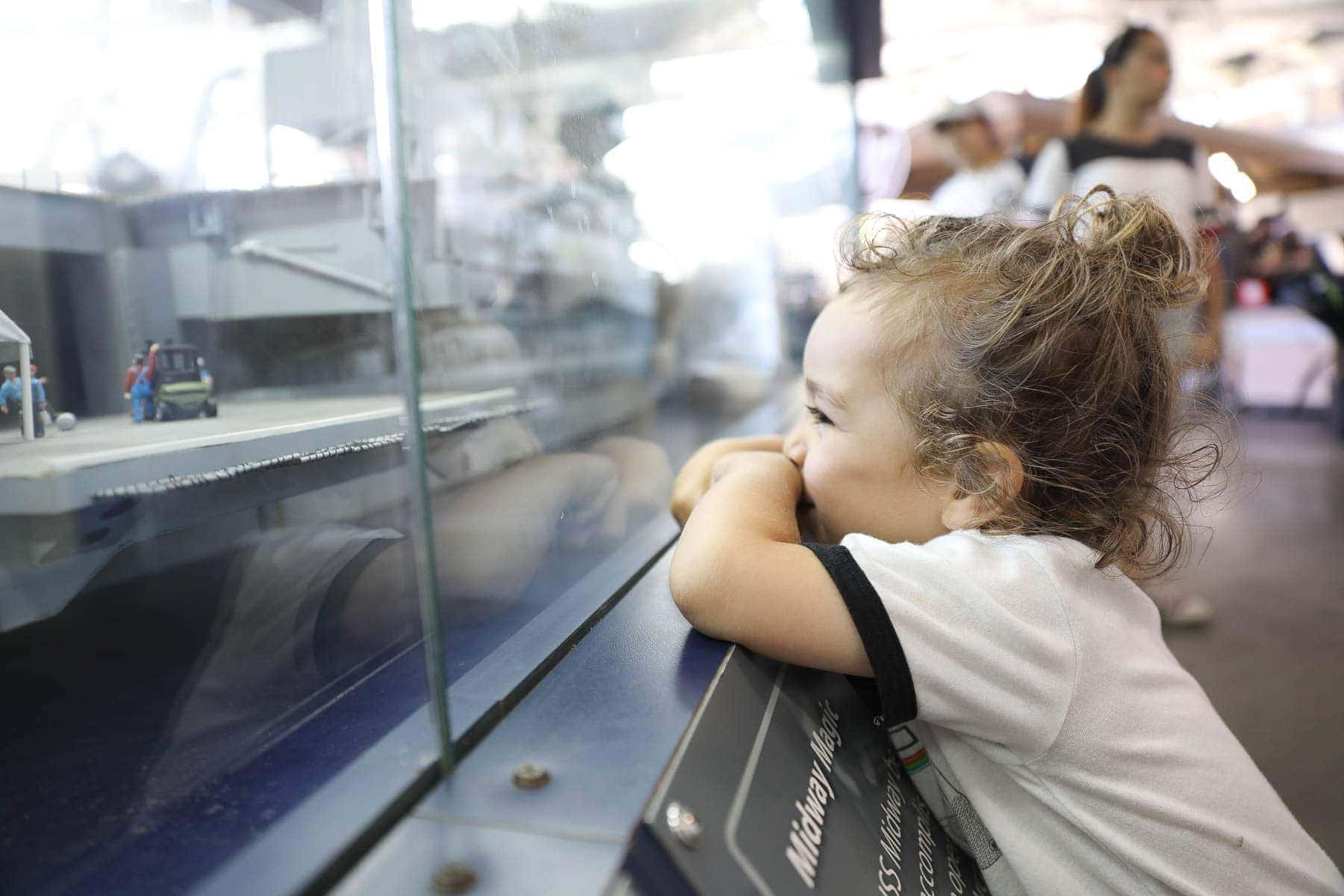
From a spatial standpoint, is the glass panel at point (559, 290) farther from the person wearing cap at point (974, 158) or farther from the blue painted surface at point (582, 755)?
the person wearing cap at point (974, 158)

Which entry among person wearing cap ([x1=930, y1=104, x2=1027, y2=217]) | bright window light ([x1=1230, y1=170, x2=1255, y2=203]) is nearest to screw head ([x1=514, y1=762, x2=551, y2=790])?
person wearing cap ([x1=930, y1=104, x2=1027, y2=217])

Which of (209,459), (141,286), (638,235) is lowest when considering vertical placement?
(209,459)

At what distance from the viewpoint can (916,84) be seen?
35.3 ft

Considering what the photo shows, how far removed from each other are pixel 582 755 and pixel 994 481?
0.39m

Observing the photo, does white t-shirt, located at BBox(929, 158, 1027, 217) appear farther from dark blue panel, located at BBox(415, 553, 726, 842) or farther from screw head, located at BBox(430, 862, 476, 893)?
screw head, located at BBox(430, 862, 476, 893)

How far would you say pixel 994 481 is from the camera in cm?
65

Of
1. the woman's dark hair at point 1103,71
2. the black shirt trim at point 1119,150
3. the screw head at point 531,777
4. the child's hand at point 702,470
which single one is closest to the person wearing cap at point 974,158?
the woman's dark hair at point 1103,71

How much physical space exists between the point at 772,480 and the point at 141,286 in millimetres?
559

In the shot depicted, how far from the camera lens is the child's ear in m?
0.65

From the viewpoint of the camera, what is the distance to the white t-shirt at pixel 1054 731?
0.55 m

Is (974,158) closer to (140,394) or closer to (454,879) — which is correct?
(140,394)

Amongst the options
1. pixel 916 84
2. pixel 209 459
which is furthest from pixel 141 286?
pixel 916 84

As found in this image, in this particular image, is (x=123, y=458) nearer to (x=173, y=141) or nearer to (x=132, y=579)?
A: (x=132, y=579)

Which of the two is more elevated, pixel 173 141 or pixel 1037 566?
pixel 173 141
